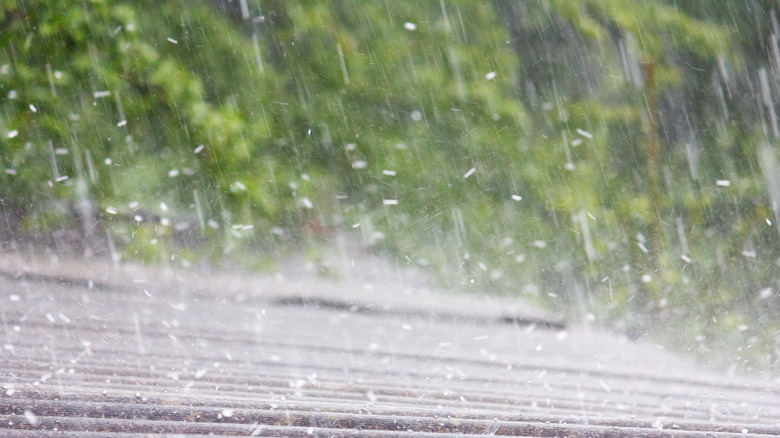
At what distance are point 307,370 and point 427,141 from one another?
362 cm

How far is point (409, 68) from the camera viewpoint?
5.39 meters

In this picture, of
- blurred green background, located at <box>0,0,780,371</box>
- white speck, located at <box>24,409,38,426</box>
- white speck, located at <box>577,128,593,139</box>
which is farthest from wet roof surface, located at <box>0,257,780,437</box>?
white speck, located at <box>577,128,593,139</box>

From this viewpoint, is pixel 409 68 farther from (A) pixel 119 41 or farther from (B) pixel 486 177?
(A) pixel 119 41

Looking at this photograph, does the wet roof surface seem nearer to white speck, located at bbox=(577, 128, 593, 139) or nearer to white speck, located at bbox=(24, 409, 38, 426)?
white speck, located at bbox=(24, 409, 38, 426)

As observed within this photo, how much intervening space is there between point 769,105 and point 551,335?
422 centimetres

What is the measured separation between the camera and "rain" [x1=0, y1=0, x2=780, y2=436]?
2945 millimetres

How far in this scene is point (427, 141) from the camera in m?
5.71

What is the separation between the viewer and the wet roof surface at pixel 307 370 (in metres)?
1.48

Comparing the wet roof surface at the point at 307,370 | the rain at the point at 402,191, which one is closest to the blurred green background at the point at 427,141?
the rain at the point at 402,191

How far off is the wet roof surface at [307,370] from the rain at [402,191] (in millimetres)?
28

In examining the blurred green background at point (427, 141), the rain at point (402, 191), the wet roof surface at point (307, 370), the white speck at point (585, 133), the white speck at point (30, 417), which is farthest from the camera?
the white speck at point (585, 133)

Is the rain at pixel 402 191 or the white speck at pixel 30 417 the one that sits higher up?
the rain at pixel 402 191

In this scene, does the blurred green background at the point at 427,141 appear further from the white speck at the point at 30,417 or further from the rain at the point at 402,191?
the white speck at the point at 30,417

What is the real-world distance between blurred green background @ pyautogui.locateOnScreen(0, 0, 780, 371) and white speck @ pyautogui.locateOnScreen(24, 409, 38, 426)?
3600mm
